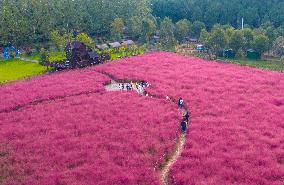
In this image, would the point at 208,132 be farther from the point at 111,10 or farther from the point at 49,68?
the point at 111,10

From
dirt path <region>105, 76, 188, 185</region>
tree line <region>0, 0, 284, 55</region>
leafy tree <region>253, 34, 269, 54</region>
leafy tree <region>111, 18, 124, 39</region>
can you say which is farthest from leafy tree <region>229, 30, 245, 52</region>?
dirt path <region>105, 76, 188, 185</region>

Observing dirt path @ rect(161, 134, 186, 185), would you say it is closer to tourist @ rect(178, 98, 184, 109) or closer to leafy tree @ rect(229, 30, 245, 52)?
tourist @ rect(178, 98, 184, 109)

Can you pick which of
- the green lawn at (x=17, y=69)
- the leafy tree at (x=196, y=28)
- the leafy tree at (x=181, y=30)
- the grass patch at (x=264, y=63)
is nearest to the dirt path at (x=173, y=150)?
the green lawn at (x=17, y=69)

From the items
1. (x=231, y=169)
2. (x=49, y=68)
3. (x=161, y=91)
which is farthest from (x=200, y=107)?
(x=49, y=68)

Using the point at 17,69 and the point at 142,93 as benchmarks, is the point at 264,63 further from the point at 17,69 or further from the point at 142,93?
the point at 17,69

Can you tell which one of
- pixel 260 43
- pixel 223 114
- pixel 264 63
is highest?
pixel 260 43

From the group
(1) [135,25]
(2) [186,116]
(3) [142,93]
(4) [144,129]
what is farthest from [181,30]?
(4) [144,129]

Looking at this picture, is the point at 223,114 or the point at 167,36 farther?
the point at 167,36
